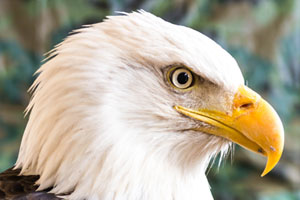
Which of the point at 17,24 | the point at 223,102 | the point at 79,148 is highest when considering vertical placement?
the point at 17,24

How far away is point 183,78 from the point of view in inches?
37.6

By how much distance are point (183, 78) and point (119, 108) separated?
165 millimetres

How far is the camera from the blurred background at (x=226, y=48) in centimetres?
244

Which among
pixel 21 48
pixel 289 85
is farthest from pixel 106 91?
pixel 289 85

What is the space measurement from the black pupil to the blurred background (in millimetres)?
1522

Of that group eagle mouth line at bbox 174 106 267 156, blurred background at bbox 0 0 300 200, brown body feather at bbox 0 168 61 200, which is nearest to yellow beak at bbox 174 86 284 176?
eagle mouth line at bbox 174 106 267 156

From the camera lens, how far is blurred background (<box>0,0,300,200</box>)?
244 cm

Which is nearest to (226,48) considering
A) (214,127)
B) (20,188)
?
(214,127)

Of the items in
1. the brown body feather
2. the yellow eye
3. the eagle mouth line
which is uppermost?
the yellow eye

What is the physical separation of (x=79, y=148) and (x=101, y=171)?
7 cm

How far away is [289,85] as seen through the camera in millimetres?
2701

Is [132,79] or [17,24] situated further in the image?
[17,24]

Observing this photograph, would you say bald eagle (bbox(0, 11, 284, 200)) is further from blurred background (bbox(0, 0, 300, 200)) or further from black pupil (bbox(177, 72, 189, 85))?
blurred background (bbox(0, 0, 300, 200))

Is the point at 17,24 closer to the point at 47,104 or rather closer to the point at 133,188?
the point at 47,104
